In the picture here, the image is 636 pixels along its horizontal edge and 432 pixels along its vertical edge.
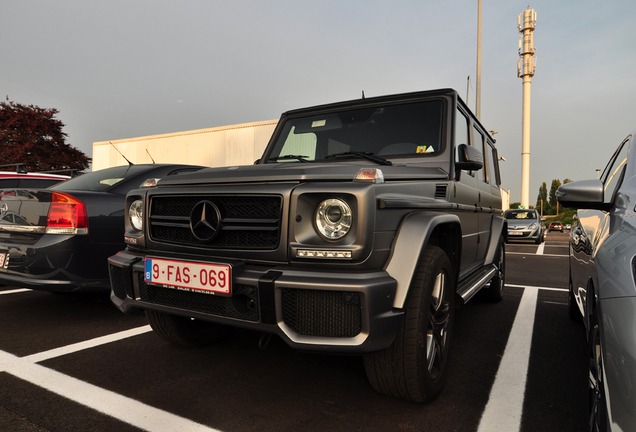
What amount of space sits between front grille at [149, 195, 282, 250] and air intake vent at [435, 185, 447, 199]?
42.4 inches

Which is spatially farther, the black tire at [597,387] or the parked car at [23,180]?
the parked car at [23,180]

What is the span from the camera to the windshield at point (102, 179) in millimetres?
3855

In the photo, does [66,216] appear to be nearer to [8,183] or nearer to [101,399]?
[101,399]

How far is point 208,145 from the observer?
20.7 meters

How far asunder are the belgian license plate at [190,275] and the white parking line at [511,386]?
1.42m

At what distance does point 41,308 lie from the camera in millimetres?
4039

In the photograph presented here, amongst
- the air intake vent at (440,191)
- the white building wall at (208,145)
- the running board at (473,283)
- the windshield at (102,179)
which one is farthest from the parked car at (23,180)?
the white building wall at (208,145)

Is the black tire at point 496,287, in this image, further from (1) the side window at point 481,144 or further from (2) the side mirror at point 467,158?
(2) the side mirror at point 467,158

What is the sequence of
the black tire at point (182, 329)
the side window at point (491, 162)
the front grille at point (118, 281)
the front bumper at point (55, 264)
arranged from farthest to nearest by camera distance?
1. the side window at point (491, 162)
2. the front bumper at point (55, 264)
3. the black tire at point (182, 329)
4. the front grille at point (118, 281)

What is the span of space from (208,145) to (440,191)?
19.6 metres

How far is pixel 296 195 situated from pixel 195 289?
69 cm

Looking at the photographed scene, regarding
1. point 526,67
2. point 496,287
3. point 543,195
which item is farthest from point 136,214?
point 543,195

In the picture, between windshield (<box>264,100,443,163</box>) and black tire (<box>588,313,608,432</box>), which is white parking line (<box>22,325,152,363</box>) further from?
black tire (<box>588,313,608,432</box>)

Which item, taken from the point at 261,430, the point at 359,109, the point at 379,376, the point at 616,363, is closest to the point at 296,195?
the point at 379,376
